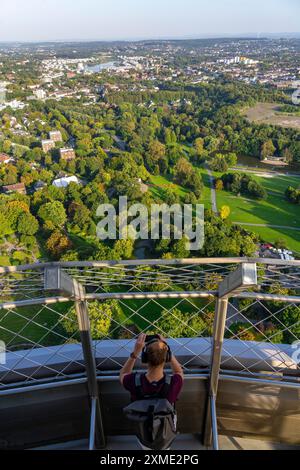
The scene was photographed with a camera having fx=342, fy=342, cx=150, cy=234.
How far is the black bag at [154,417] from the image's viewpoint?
3.44 ft

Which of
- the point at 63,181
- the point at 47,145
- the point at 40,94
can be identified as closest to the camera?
the point at 63,181

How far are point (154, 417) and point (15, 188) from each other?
1340 cm

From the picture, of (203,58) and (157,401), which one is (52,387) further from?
(203,58)

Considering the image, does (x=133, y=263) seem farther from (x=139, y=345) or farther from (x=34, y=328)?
(x=34, y=328)

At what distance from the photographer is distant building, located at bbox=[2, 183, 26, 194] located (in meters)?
13.0

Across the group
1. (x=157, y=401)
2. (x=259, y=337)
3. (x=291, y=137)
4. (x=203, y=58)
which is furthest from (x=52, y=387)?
(x=203, y=58)

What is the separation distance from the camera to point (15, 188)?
1317 cm

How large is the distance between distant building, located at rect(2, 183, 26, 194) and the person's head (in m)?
13.0

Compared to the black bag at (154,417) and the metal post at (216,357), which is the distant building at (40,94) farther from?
the black bag at (154,417)

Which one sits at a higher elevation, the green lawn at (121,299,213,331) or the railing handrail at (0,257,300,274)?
the railing handrail at (0,257,300,274)

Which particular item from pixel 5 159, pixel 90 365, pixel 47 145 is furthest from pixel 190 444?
pixel 47 145

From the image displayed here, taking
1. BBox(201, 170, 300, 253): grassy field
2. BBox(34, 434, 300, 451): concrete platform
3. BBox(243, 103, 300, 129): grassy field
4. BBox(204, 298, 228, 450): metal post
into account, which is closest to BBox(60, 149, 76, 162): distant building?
BBox(201, 170, 300, 253): grassy field

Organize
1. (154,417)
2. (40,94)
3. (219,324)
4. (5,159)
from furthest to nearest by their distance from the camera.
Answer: (40,94), (5,159), (219,324), (154,417)

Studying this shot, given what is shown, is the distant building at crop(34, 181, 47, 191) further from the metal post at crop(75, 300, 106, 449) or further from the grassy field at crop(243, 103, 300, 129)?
the grassy field at crop(243, 103, 300, 129)
